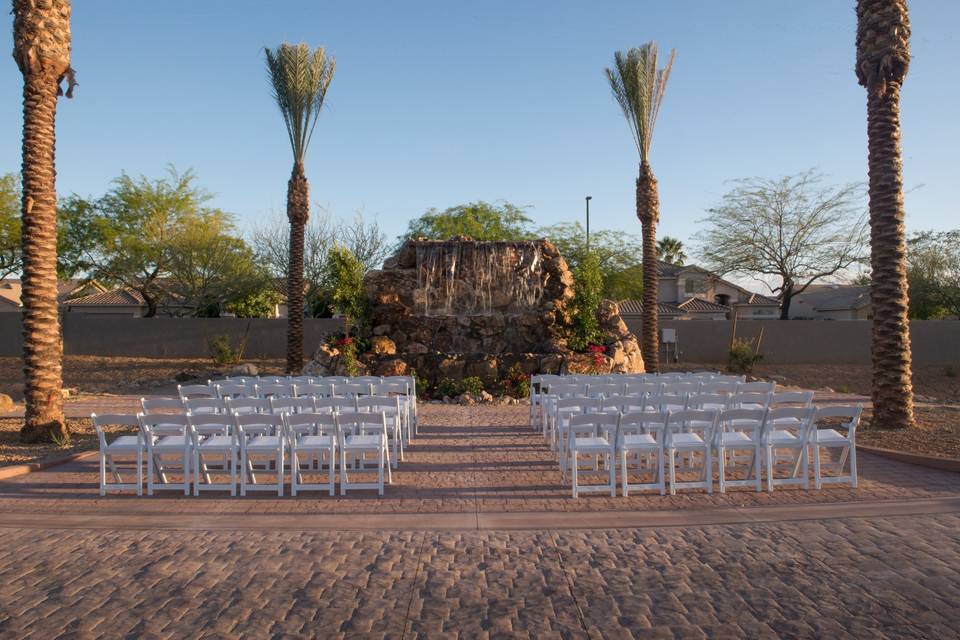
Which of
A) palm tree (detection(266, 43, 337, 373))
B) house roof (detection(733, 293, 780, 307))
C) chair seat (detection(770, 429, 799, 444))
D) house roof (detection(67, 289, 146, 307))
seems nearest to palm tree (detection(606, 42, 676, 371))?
palm tree (detection(266, 43, 337, 373))

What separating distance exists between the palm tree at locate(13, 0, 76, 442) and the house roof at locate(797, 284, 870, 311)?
138 ft

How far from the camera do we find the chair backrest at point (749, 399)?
9648 millimetres

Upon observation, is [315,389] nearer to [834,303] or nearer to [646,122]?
[646,122]

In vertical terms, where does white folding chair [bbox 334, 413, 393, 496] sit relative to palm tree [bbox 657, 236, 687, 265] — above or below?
below

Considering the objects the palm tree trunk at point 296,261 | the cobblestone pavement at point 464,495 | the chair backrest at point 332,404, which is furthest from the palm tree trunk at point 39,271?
the palm tree trunk at point 296,261

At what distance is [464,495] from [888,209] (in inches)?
352

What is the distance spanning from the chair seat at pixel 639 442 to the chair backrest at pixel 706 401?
4.78 ft

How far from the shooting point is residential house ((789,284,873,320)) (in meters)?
45.4

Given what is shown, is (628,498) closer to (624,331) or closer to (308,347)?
(624,331)

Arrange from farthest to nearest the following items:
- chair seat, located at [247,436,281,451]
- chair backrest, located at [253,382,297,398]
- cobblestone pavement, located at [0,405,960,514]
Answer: chair backrest, located at [253,382,297,398], chair seat, located at [247,436,281,451], cobblestone pavement, located at [0,405,960,514]

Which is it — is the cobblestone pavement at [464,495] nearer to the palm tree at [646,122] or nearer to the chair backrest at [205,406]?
the chair backrest at [205,406]

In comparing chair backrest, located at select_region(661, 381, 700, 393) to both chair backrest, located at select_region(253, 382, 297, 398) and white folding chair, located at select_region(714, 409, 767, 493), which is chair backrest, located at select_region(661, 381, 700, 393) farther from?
chair backrest, located at select_region(253, 382, 297, 398)

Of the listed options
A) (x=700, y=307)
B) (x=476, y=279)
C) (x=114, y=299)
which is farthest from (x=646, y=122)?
(x=114, y=299)

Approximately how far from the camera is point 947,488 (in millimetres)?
7844
